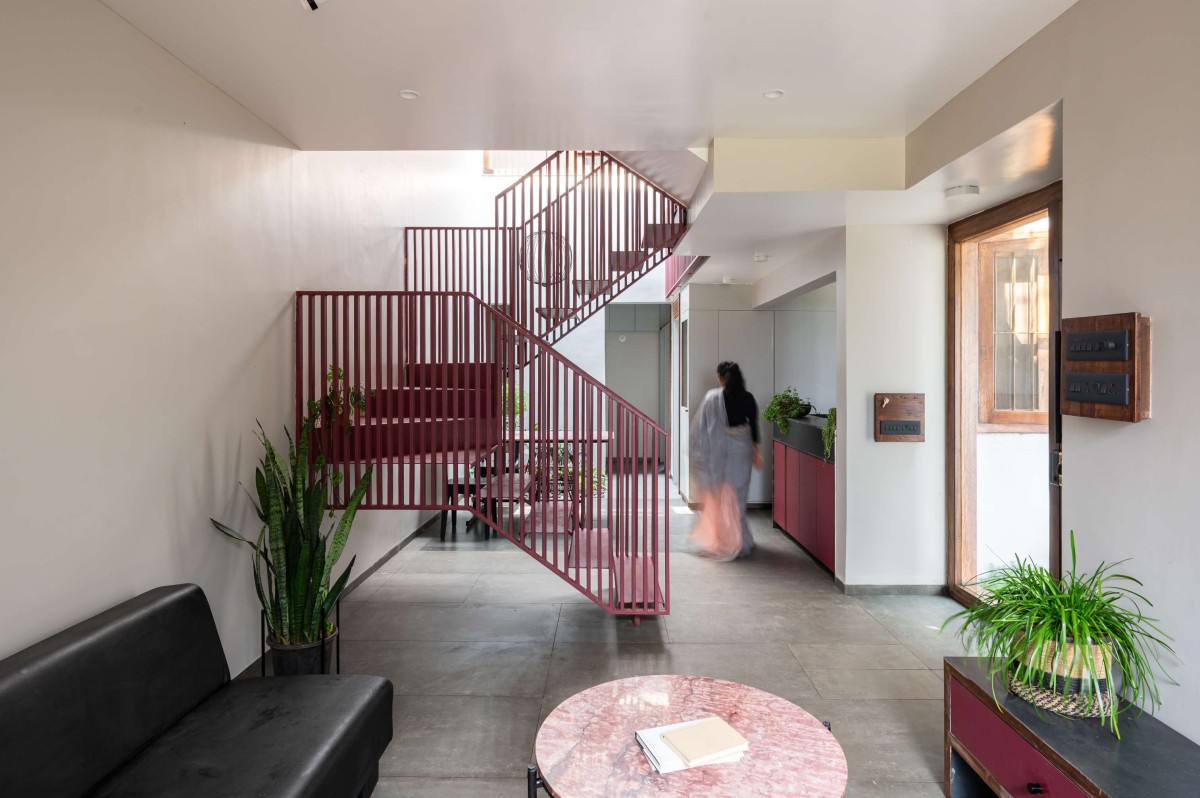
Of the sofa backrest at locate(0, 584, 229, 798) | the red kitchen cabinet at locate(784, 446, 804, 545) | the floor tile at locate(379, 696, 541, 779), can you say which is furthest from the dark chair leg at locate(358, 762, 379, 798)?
the red kitchen cabinet at locate(784, 446, 804, 545)

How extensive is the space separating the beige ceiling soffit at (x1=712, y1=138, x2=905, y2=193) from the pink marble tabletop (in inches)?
104

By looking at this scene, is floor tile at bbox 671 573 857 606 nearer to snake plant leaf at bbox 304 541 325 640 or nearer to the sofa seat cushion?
snake plant leaf at bbox 304 541 325 640

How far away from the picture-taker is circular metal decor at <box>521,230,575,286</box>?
19.4 ft

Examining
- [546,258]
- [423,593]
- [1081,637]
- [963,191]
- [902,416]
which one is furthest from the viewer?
[546,258]

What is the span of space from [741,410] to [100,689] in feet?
14.7

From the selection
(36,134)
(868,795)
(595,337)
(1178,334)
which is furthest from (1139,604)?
(595,337)

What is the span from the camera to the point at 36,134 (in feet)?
6.75

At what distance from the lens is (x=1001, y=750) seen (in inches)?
81.4

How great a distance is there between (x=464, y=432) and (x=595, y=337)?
5859 mm

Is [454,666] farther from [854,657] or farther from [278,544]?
[854,657]

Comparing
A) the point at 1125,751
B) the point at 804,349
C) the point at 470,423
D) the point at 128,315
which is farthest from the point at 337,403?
the point at 804,349

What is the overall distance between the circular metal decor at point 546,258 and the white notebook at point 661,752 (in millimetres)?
4534

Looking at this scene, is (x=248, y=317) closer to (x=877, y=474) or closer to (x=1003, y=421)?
(x=877, y=474)

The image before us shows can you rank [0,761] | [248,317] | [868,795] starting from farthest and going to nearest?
1. [248,317]
2. [868,795]
3. [0,761]
